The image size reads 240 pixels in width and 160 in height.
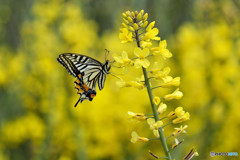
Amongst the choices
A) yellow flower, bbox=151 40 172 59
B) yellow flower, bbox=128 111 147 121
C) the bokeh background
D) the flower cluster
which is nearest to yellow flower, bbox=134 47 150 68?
the flower cluster

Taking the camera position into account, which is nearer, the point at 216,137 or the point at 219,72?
the point at 216,137

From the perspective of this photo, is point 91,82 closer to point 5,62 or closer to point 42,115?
point 42,115

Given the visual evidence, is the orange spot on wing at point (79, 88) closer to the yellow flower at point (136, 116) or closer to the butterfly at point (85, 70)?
the butterfly at point (85, 70)

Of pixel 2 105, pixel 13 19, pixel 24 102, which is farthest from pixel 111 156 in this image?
pixel 13 19

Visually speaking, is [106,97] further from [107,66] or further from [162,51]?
[162,51]

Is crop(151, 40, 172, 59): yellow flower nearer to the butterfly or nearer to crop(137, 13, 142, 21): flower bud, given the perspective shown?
crop(137, 13, 142, 21): flower bud

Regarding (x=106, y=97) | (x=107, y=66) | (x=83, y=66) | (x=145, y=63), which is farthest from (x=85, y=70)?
(x=106, y=97)
